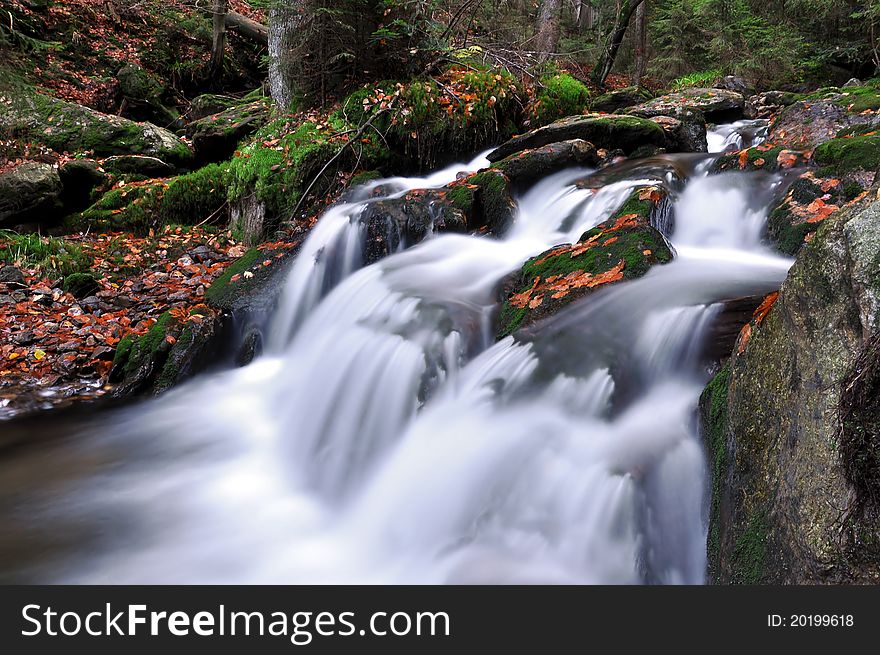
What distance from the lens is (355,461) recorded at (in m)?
4.34

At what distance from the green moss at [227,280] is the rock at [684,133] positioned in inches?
227

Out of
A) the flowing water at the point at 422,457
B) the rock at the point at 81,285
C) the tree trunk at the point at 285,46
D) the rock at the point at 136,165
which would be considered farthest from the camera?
the rock at the point at 136,165

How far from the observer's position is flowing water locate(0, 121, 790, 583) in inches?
124

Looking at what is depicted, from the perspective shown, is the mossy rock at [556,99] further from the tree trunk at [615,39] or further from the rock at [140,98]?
the rock at [140,98]

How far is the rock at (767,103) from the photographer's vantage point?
10391 mm

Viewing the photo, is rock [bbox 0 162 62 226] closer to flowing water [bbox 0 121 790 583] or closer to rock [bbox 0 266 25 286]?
rock [bbox 0 266 25 286]

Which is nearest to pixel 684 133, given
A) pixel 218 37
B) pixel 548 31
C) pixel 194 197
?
pixel 548 31

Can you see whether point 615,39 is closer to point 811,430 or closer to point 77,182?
point 77,182

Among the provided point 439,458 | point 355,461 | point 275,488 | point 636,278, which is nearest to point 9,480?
point 275,488

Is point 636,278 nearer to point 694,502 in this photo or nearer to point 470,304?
point 470,304

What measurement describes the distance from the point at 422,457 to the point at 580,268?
2.01 m

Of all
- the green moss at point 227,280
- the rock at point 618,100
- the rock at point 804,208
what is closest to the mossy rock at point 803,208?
the rock at point 804,208

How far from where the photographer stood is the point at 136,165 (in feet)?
32.2

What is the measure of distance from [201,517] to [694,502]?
3.03 m
